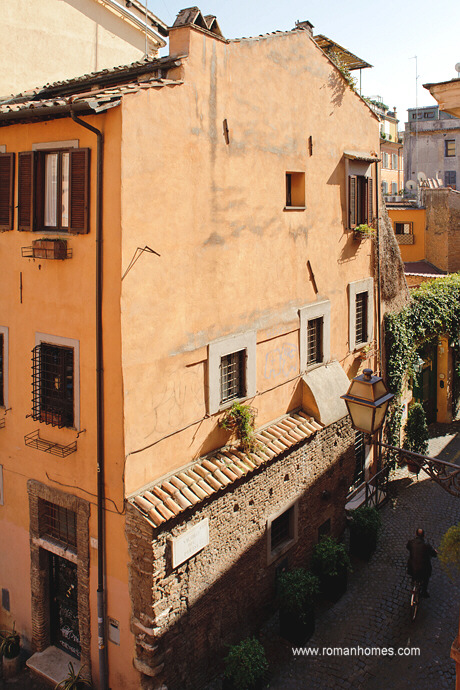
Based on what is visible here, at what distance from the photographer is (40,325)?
9.77 metres

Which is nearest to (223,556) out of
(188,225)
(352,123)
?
(188,225)

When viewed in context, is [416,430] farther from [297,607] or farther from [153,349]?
[153,349]

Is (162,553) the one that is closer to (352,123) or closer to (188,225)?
(188,225)

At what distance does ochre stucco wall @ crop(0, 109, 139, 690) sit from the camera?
28.7 feet

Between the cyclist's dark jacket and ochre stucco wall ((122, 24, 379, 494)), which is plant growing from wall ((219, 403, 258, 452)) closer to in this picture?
ochre stucco wall ((122, 24, 379, 494))

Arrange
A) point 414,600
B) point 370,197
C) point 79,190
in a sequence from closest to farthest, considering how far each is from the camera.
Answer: point 79,190 < point 414,600 < point 370,197

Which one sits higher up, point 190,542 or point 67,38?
point 67,38

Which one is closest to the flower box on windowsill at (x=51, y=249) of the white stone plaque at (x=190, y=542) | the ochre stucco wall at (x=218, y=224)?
the ochre stucco wall at (x=218, y=224)

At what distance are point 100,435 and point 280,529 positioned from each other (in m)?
5.23

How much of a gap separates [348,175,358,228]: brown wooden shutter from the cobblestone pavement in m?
7.57

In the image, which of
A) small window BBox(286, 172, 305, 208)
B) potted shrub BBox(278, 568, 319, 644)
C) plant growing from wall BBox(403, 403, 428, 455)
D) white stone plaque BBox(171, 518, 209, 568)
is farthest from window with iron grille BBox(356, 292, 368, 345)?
white stone plaque BBox(171, 518, 209, 568)

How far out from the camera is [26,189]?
31.6 feet

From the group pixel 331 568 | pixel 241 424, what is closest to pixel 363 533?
pixel 331 568

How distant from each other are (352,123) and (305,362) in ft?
20.0
